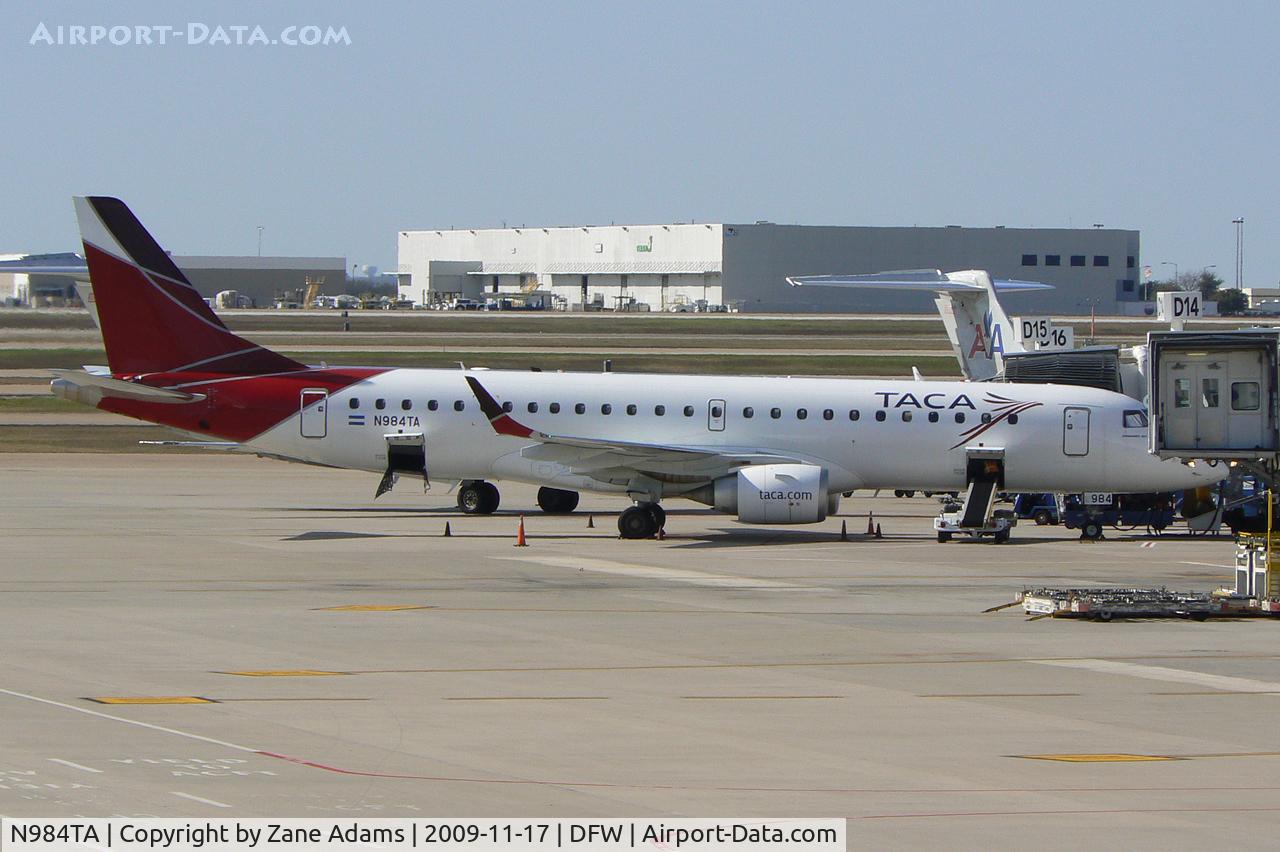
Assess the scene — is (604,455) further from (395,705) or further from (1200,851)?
(1200,851)

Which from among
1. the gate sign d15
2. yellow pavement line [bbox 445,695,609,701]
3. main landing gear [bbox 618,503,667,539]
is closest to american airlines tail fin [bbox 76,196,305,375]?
main landing gear [bbox 618,503,667,539]

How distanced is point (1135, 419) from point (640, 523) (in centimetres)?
1137

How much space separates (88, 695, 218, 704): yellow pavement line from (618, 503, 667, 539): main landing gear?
18.4 meters

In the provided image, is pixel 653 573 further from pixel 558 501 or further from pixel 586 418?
pixel 558 501

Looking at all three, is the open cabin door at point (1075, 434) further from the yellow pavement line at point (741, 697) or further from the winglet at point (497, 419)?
the yellow pavement line at point (741, 697)

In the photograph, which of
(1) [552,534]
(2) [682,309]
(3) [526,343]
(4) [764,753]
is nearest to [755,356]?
(3) [526,343]

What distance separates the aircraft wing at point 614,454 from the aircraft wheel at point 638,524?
0.97 meters

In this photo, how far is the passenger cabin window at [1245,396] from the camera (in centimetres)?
2650

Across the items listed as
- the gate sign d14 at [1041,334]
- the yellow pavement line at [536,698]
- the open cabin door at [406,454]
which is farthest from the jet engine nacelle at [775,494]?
the gate sign d14 at [1041,334]

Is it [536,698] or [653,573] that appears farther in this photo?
[653,573]

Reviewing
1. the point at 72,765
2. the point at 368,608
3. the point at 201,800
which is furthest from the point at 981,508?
the point at 201,800

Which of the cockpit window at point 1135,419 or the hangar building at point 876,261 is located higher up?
the hangar building at point 876,261

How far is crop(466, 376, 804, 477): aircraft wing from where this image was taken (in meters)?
34.0

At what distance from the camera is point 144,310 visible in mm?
37969
